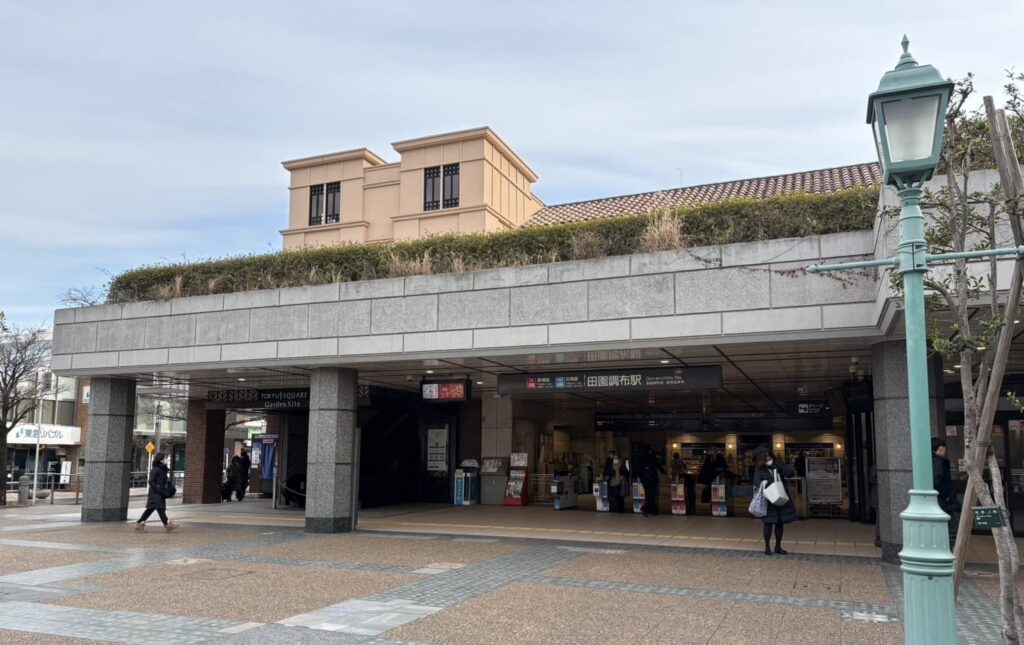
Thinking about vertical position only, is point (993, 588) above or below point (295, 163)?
below

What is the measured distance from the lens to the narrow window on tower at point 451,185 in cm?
3256

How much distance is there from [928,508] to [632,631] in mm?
3685

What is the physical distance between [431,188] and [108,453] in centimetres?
1812

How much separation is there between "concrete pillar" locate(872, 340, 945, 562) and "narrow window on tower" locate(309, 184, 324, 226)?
27.9 metres

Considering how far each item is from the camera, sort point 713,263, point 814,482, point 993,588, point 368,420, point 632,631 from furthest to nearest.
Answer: point 368,420, point 814,482, point 713,263, point 993,588, point 632,631

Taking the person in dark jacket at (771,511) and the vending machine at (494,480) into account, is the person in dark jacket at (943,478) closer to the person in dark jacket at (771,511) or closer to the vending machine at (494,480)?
the person in dark jacket at (771,511)

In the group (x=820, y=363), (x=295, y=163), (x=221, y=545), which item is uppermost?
(x=295, y=163)

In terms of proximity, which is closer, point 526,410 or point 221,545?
point 221,545

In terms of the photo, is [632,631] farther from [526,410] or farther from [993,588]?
[526,410]

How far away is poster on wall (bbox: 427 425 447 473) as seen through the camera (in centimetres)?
2342

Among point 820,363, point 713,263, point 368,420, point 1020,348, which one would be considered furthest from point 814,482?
point 368,420

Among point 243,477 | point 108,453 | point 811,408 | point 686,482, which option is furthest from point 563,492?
point 243,477

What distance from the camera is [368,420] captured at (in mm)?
21641

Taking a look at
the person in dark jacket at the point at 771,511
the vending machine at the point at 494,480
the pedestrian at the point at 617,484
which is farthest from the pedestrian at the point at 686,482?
the person in dark jacket at the point at 771,511
